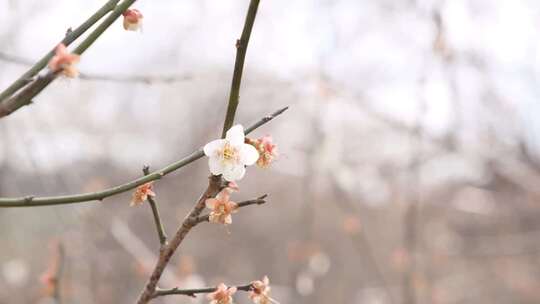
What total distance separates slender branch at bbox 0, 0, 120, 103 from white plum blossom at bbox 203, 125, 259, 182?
9.9 inches

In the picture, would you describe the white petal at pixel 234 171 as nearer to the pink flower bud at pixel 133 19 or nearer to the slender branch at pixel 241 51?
the slender branch at pixel 241 51

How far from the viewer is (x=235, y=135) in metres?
0.97

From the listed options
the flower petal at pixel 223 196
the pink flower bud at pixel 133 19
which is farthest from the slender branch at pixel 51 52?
the flower petal at pixel 223 196

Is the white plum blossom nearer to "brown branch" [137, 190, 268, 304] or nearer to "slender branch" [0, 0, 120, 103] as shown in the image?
"brown branch" [137, 190, 268, 304]

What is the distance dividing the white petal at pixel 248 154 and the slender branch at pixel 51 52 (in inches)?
11.6

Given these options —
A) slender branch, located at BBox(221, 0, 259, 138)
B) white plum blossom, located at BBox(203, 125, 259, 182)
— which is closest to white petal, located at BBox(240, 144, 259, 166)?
white plum blossom, located at BBox(203, 125, 259, 182)

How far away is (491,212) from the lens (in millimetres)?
6430

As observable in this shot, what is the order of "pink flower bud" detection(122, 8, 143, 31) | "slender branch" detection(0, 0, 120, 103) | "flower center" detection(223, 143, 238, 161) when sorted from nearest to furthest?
"slender branch" detection(0, 0, 120, 103) < "flower center" detection(223, 143, 238, 161) < "pink flower bud" detection(122, 8, 143, 31)

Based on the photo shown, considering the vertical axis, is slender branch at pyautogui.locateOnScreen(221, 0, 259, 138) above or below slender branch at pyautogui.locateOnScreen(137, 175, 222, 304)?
above

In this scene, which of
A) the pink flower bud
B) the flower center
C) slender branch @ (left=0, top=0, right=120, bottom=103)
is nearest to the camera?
slender branch @ (left=0, top=0, right=120, bottom=103)

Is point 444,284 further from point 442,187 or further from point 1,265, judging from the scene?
point 1,265

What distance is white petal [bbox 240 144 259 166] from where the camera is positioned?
3.22 feet

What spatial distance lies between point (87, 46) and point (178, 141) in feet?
19.3

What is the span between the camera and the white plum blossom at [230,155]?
956mm
